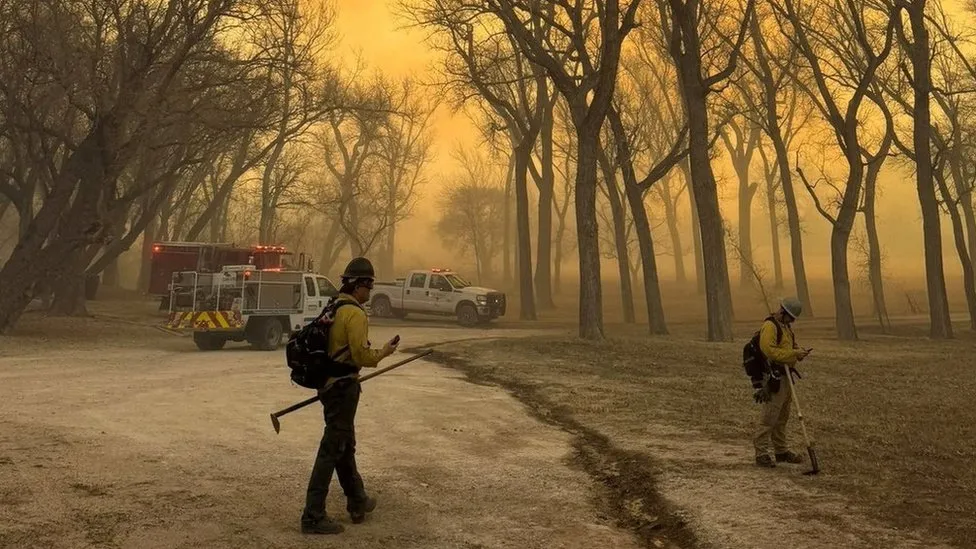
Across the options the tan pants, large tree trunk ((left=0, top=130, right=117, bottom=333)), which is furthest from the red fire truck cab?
the tan pants

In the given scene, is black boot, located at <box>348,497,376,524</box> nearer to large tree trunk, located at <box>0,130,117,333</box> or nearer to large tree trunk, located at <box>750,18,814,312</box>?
large tree trunk, located at <box>0,130,117,333</box>

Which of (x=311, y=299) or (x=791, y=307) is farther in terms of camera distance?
(x=311, y=299)

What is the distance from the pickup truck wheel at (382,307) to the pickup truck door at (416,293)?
2.69 feet

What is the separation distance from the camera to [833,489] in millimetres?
7566

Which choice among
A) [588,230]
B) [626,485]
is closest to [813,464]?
[626,485]

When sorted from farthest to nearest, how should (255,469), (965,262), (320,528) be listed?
(965,262) < (255,469) < (320,528)

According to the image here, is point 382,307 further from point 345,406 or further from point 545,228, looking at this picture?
point 345,406

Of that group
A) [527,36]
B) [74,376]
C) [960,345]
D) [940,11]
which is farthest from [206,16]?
[940,11]

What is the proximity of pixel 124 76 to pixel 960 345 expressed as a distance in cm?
2341

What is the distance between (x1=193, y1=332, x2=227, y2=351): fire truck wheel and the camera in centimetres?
2183

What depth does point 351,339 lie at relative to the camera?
636 centimetres

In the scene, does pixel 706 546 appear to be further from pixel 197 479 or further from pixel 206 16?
pixel 206 16

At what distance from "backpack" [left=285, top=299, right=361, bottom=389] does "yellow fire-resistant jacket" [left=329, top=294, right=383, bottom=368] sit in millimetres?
35

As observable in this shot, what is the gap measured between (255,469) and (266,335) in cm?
1410
